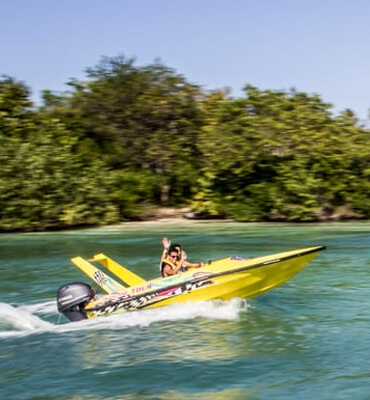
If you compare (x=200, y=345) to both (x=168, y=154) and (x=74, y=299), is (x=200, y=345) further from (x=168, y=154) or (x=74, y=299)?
(x=168, y=154)

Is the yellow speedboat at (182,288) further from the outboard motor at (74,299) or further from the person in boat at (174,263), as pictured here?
the person in boat at (174,263)

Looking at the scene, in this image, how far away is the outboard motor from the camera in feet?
39.9

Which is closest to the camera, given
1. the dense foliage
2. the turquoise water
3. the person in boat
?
the turquoise water

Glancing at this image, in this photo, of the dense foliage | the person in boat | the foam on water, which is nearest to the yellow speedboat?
the foam on water

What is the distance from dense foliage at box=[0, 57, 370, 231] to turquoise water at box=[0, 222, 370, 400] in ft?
45.9

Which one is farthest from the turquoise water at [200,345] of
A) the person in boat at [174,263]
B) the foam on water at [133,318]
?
the person in boat at [174,263]

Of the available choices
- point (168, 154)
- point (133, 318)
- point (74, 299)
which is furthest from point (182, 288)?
point (168, 154)

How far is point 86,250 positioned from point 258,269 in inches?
488

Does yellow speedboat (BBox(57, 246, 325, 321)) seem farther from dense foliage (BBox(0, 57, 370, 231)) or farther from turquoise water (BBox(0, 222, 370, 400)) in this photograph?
dense foliage (BBox(0, 57, 370, 231))

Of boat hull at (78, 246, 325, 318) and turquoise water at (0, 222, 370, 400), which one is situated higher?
Result: boat hull at (78, 246, 325, 318)

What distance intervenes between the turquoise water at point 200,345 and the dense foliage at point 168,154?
551 inches

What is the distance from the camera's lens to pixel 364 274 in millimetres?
17344

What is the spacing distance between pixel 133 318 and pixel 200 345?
1555 mm

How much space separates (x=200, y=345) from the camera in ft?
36.3
